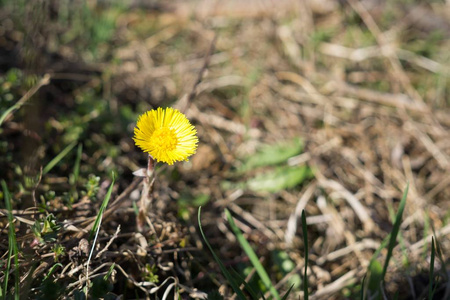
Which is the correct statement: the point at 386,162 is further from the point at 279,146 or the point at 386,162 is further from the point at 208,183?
the point at 208,183

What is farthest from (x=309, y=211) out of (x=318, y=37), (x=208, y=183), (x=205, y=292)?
(x=318, y=37)

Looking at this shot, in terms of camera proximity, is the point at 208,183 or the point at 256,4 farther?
the point at 256,4

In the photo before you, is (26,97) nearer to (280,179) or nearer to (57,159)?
(57,159)

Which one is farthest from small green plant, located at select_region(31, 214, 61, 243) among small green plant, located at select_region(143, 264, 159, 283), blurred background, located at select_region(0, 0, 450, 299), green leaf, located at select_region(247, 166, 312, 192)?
green leaf, located at select_region(247, 166, 312, 192)

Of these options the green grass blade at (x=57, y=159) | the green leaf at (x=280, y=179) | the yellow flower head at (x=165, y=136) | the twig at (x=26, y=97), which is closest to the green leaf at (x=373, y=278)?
the green leaf at (x=280, y=179)

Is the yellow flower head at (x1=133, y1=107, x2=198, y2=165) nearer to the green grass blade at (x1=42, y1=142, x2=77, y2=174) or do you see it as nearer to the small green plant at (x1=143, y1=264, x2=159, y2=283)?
the small green plant at (x1=143, y1=264, x2=159, y2=283)

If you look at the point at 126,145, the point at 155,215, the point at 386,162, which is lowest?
the point at 386,162
